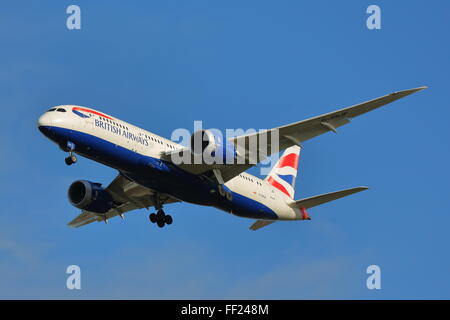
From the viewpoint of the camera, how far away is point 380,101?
38.6 metres

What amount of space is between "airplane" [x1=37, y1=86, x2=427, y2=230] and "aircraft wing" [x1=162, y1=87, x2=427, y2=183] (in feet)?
0.16

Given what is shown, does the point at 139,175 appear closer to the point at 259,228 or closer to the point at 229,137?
the point at 229,137

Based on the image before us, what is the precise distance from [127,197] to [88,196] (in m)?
2.23

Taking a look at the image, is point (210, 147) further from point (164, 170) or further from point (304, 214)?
point (304, 214)

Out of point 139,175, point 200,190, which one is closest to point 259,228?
point 200,190

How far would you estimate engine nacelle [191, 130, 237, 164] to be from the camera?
40.6m

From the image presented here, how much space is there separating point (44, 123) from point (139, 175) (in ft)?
18.1

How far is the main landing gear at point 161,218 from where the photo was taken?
152ft

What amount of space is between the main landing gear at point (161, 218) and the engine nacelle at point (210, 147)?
6329 millimetres

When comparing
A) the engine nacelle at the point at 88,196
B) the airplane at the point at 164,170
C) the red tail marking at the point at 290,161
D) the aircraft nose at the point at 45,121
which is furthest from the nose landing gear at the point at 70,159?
the red tail marking at the point at 290,161

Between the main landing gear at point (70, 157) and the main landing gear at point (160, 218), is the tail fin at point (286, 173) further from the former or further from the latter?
the main landing gear at point (70, 157)

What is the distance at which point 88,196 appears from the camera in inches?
1807

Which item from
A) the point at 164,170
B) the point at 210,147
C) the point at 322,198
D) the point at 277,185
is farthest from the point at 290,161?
the point at 164,170

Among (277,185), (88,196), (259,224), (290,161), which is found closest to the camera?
(88,196)
